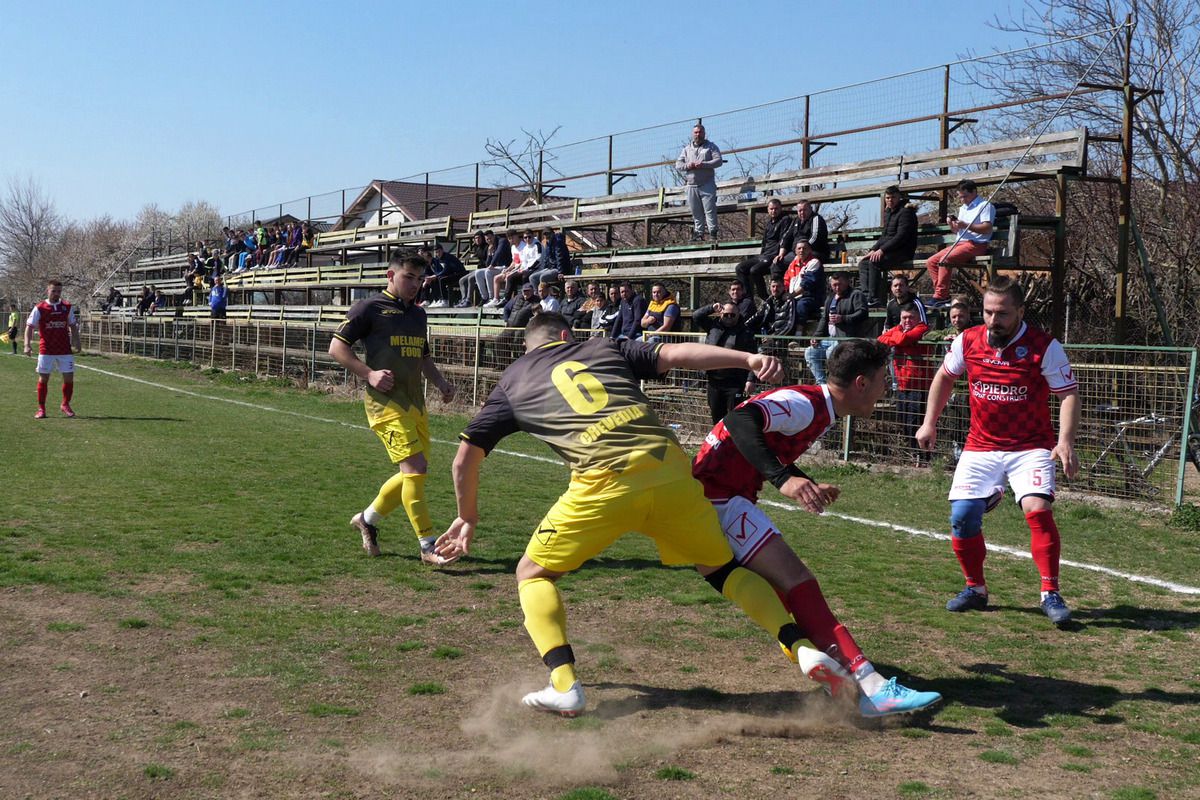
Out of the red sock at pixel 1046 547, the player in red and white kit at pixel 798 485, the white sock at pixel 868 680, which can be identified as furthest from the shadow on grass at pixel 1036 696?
the red sock at pixel 1046 547

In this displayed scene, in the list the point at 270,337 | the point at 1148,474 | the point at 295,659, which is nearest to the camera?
the point at 295,659

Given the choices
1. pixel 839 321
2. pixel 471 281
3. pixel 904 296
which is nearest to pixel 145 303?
pixel 471 281

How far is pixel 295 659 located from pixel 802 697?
7.82 feet

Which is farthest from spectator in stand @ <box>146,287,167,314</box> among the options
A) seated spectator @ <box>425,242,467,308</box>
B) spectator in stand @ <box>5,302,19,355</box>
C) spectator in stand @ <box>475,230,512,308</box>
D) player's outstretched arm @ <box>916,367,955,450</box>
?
player's outstretched arm @ <box>916,367,955,450</box>

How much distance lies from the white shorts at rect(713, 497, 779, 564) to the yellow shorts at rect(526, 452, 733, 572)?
0.21m

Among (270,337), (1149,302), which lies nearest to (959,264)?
(1149,302)

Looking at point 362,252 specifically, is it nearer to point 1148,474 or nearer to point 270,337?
point 270,337

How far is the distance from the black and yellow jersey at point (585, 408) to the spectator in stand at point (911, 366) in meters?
8.15

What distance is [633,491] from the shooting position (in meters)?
4.27

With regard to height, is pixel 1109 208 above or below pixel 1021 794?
above

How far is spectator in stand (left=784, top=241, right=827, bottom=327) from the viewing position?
14359 millimetres

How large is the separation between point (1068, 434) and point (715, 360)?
2.90 meters

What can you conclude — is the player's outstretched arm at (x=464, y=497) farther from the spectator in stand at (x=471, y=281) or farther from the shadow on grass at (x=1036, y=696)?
the spectator in stand at (x=471, y=281)

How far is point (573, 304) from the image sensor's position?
18797mm
